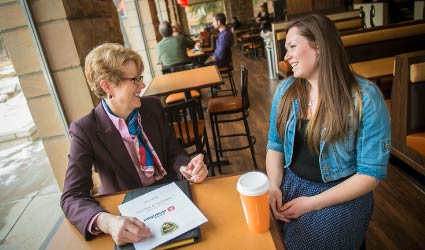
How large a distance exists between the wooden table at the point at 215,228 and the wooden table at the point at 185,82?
6.24 feet

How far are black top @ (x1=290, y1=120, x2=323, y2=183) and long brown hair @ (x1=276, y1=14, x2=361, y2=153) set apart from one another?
0.17ft

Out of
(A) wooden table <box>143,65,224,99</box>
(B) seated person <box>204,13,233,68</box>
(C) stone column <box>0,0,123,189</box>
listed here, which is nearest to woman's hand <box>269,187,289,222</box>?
(C) stone column <box>0,0,123,189</box>

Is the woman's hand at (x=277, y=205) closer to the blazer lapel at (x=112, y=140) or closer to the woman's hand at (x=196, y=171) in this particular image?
the woman's hand at (x=196, y=171)

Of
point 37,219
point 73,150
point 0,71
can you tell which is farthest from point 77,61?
point 37,219

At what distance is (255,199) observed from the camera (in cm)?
78

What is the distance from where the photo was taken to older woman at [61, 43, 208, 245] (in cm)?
121

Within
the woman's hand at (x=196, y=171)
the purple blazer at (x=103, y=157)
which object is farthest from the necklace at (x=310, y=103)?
the purple blazer at (x=103, y=157)

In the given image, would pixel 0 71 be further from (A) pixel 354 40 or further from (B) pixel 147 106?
(A) pixel 354 40

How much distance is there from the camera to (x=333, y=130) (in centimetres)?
117

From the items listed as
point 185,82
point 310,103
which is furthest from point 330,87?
point 185,82

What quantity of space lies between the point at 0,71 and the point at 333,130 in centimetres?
180

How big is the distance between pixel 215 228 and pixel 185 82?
2462mm

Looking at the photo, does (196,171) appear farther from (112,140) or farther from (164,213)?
→ (112,140)

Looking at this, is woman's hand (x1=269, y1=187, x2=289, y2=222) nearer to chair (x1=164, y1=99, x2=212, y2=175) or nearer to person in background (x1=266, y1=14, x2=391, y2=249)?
person in background (x1=266, y1=14, x2=391, y2=249)
